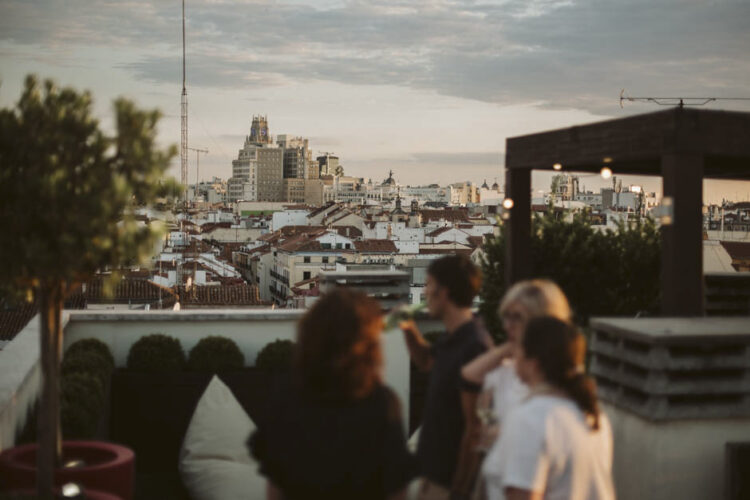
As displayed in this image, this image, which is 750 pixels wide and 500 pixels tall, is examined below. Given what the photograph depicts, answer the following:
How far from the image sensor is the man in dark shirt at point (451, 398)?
9.80 ft

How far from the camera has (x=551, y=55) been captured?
3541 cm

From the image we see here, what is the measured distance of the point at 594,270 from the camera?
9461 mm

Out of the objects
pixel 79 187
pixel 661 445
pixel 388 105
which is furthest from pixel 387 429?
pixel 388 105

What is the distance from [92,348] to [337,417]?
5.08 meters

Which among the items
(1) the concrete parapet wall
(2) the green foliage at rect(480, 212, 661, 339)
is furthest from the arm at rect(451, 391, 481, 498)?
(2) the green foliage at rect(480, 212, 661, 339)

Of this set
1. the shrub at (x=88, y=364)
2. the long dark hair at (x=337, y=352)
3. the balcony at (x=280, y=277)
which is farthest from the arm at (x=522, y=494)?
the balcony at (x=280, y=277)

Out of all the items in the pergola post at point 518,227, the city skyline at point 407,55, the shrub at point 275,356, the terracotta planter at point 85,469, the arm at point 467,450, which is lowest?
the terracotta planter at point 85,469

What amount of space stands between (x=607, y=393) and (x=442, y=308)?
166 cm

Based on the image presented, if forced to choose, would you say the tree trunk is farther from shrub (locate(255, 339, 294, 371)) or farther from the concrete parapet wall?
shrub (locate(255, 339, 294, 371))

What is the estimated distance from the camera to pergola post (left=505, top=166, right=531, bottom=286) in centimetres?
784

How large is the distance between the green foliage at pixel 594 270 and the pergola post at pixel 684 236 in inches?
147

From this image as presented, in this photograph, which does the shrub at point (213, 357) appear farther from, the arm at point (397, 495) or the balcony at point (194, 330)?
the arm at point (397, 495)

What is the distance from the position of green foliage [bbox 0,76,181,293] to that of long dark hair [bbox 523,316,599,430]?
1.90m

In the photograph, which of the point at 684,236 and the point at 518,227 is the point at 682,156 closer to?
the point at 684,236
